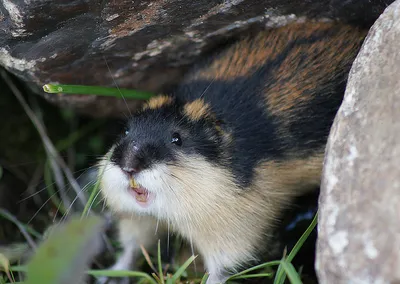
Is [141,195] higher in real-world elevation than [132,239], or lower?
higher

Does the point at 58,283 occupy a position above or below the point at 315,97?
above

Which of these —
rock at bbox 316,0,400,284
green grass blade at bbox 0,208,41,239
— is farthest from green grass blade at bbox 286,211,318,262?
green grass blade at bbox 0,208,41,239

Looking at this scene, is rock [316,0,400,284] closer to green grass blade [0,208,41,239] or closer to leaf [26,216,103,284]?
leaf [26,216,103,284]

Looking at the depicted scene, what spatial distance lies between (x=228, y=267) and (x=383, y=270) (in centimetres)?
168

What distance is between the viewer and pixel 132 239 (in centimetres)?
430

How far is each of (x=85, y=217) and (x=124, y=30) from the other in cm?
122

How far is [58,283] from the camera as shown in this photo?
2064 mm

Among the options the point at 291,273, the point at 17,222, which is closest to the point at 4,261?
the point at 17,222

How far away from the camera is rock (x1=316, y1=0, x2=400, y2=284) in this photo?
96.2 inches

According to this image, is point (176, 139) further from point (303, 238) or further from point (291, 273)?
point (291, 273)

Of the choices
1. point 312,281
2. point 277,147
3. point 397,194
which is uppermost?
point 397,194

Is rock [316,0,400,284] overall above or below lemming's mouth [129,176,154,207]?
above

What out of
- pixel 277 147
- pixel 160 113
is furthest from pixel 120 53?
pixel 277 147

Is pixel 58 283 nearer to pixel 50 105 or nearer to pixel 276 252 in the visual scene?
pixel 276 252
